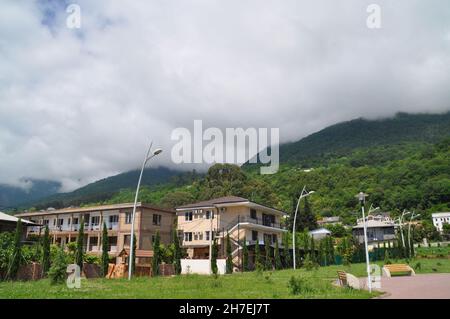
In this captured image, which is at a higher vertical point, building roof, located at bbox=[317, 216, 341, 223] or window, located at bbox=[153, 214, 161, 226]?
building roof, located at bbox=[317, 216, 341, 223]

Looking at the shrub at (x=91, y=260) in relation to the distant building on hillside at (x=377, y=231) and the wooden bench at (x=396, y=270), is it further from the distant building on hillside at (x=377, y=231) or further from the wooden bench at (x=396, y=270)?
the distant building on hillside at (x=377, y=231)

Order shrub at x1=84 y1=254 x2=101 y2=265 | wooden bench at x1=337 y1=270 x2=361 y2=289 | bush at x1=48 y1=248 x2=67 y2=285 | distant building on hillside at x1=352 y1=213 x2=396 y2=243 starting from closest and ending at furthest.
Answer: wooden bench at x1=337 y1=270 x2=361 y2=289 → bush at x1=48 y1=248 x2=67 y2=285 → shrub at x1=84 y1=254 x2=101 y2=265 → distant building on hillside at x1=352 y1=213 x2=396 y2=243

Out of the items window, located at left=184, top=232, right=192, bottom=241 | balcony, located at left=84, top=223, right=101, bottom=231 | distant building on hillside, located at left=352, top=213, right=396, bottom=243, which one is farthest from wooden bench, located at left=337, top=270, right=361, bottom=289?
distant building on hillside, located at left=352, top=213, right=396, bottom=243

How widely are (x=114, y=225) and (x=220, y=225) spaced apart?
12853 millimetres

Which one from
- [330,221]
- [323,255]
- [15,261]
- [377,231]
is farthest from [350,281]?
[330,221]

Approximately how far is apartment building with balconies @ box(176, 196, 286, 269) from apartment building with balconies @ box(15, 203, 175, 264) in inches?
90.3

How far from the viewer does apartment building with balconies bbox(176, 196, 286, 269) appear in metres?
45.7

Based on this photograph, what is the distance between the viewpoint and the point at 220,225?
46.9 meters

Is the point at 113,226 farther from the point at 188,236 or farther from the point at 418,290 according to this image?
the point at 418,290

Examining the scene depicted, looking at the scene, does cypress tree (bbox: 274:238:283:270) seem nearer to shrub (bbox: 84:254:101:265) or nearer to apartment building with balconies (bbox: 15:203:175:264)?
apartment building with balconies (bbox: 15:203:175:264)

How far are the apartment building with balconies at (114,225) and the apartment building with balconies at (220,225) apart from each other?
229cm

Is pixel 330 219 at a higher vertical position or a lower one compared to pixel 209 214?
higher
